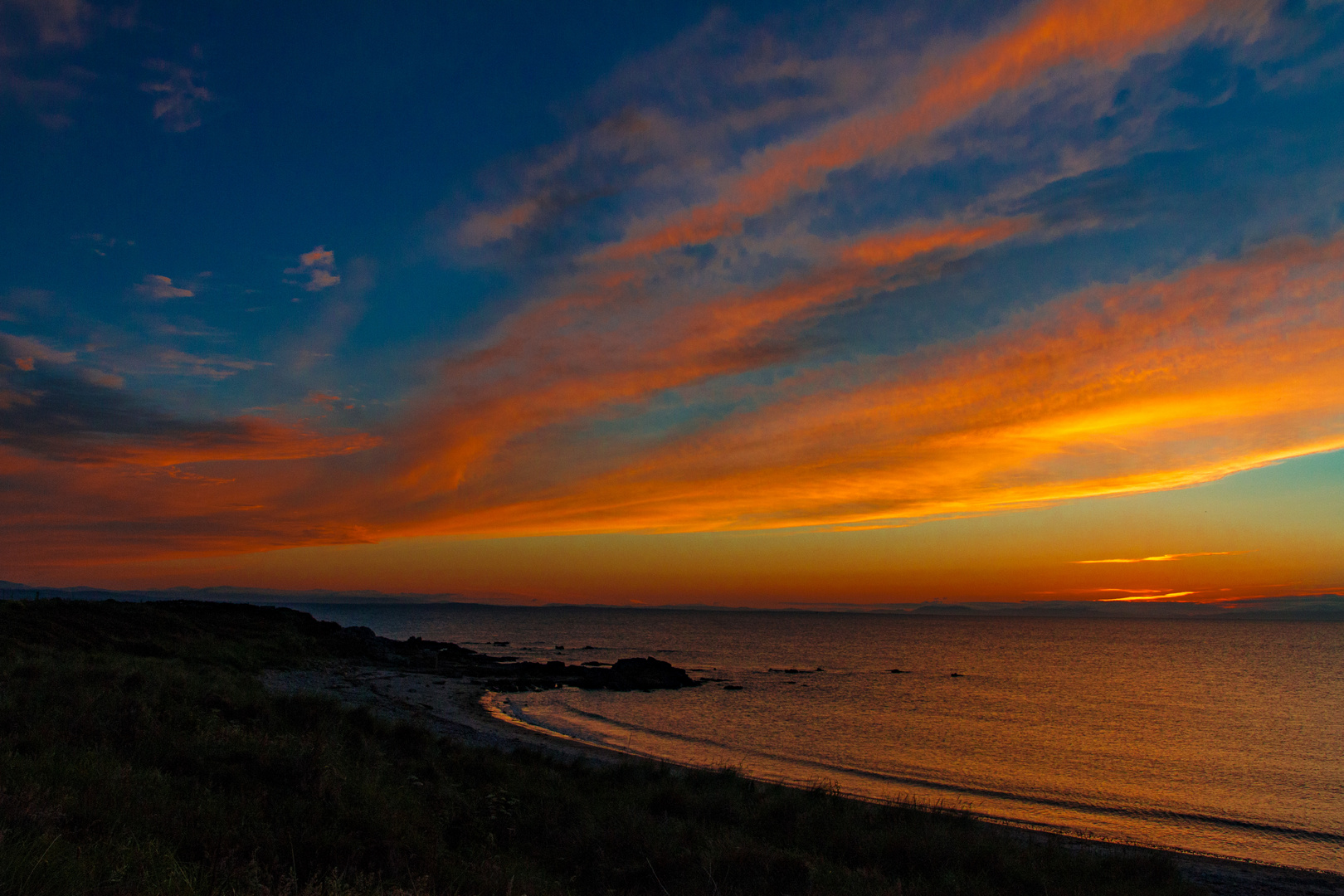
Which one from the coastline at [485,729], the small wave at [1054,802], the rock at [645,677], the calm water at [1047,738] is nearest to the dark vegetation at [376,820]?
the coastline at [485,729]

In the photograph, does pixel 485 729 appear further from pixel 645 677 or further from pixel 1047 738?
pixel 645 677

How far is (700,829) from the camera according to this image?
11664 mm

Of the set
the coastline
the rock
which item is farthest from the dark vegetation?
the rock

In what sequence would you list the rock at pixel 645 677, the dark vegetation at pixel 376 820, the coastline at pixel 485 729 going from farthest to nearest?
the rock at pixel 645 677 < the coastline at pixel 485 729 < the dark vegetation at pixel 376 820

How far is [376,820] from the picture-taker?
29.1ft

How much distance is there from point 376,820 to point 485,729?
21.5 metres

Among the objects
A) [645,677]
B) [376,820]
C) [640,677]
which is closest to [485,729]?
[376,820]

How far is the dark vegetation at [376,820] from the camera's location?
6.52m

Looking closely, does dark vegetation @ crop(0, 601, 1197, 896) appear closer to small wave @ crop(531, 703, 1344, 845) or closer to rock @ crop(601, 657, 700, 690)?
small wave @ crop(531, 703, 1344, 845)

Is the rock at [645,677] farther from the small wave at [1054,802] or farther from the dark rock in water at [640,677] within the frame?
the small wave at [1054,802]

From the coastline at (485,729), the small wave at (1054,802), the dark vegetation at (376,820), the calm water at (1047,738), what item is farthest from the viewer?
the calm water at (1047,738)

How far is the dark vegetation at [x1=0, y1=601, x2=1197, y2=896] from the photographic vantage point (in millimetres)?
6520

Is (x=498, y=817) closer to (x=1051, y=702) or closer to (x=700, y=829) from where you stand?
(x=700, y=829)

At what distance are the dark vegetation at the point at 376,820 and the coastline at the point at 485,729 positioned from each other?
326 centimetres
